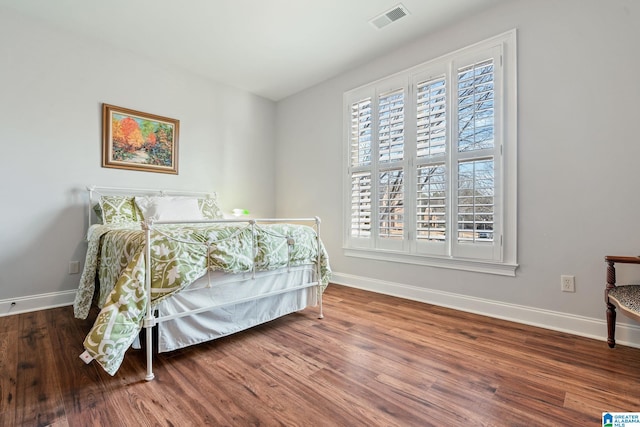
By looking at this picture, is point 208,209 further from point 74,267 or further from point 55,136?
point 55,136

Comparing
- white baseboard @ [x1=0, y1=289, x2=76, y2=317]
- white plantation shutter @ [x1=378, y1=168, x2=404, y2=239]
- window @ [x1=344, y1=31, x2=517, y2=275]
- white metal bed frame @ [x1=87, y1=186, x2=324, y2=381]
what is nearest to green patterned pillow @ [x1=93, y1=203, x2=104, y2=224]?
white metal bed frame @ [x1=87, y1=186, x2=324, y2=381]

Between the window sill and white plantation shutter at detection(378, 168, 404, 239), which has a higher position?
white plantation shutter at detection(378, 168, 404, 239)

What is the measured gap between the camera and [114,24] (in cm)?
276

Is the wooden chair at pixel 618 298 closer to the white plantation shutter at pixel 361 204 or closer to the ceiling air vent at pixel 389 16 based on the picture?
the white plantation shutter at pixel 361 204

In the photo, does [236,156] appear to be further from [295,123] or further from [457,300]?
[457,300]

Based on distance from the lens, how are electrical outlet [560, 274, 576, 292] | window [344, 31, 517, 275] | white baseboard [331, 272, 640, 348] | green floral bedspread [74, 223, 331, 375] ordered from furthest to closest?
window [344, 31, 517, 275] < electrical outlet [560, 274, 576, 292] < white baseboard [331, 272, 640, 348] < green floral bedspread [74, 223, 331, 375]

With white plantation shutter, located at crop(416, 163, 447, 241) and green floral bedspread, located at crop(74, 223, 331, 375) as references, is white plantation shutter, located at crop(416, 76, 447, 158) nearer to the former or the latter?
white plantation shutter, located at crop(416, 163, 447, 241)

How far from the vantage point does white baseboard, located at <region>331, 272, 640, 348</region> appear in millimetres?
1983

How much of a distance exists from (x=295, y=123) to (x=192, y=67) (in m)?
1.46

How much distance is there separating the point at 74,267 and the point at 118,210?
743 mm

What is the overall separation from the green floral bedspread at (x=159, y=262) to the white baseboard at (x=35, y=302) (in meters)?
0.79

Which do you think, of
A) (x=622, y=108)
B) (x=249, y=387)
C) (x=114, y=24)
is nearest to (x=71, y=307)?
(x=249, y=387)

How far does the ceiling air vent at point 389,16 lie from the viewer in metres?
2.53

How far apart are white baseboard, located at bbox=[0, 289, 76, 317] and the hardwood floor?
42 centimetres
